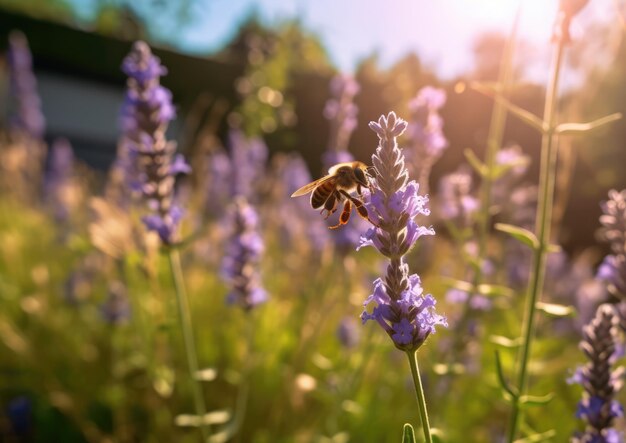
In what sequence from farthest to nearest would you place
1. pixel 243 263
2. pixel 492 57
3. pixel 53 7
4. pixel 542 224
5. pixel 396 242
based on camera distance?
pixel 53 7
pixel 492 57
pixel 243 263
pixel 542 224
pixel 396 242

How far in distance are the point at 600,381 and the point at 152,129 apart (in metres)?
1.60

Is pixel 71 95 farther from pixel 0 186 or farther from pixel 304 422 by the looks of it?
pixel 304 422

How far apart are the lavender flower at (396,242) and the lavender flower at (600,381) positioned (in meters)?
0.51

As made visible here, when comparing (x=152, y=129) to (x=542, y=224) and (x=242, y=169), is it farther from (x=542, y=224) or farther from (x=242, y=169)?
(x=242, y=169)

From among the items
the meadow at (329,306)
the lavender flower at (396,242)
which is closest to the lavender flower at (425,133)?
the meadow at (329,306)

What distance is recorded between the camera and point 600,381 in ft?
4.79

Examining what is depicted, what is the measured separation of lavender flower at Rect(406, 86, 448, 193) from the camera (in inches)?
93.4

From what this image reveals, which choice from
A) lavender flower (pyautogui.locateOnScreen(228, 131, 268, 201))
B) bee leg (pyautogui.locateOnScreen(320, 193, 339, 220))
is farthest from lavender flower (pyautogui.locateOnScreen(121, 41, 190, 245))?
lavender flower (pyautogui.locateOnScreen(228, 131, 268, 201))

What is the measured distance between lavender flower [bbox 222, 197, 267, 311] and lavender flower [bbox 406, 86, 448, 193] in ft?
2.36

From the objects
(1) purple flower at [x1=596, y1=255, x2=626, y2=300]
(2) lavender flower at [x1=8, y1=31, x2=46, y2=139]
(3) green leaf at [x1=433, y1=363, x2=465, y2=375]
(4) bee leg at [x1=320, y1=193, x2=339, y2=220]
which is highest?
(2) lavender flower at [x1=8, y1=31, x2=46, y2=139]

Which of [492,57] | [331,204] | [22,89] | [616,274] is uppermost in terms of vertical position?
[492,57]

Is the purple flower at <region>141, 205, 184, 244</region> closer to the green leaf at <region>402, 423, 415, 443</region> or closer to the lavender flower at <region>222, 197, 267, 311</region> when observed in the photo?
the lavender flower at <region>222, 197, 267, 311</region>

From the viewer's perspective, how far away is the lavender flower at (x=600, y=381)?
1461 millimetres

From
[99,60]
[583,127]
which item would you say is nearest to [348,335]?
[583,127]
